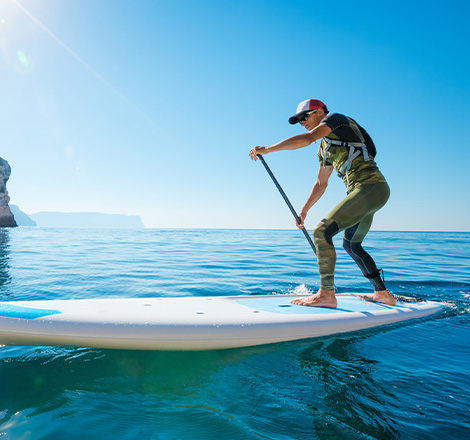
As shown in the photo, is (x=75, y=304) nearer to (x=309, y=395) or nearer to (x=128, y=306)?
(x=128, y=306)

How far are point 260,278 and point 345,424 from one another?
4.89 m

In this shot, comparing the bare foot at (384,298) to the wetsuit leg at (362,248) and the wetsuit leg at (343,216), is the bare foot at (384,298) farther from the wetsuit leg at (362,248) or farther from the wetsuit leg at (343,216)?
the wetsuit leg at (343,216)

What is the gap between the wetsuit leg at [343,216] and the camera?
3.14 metres

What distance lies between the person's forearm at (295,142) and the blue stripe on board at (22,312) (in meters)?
2.45

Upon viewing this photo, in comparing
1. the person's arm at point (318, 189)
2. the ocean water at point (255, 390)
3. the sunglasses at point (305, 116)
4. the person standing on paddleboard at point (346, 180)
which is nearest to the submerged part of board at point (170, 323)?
the ocean water at point (255, 390)

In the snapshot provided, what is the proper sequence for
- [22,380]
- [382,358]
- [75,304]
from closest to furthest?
[22,380], [382,358], [75,304]

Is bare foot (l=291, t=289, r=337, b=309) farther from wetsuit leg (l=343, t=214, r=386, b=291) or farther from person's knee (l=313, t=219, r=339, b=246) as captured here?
wetsuit leg (l=343, t=214, r=386, b=291)

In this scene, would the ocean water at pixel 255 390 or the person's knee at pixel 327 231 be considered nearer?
the ocean water at pixel 255 390

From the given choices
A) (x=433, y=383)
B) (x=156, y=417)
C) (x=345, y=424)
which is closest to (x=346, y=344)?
(x=433, y=383)

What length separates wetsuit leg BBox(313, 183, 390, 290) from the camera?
314cm

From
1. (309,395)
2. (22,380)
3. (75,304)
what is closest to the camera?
(309,395)

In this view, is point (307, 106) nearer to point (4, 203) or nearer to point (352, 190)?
point (352, 190)

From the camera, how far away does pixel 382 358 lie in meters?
2.44

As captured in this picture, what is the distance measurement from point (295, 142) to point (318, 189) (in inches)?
51.2
